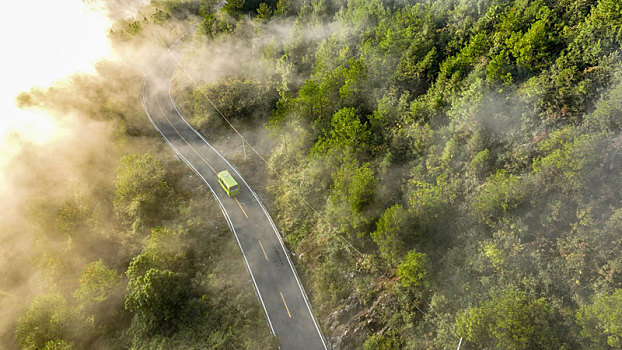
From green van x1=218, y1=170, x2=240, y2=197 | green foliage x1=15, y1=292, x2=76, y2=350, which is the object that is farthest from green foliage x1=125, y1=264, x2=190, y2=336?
green van x1=218, y1=170, x2=240, y2=197

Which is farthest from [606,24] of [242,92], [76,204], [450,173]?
[76,204]

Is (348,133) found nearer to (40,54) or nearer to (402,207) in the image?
(402,207)

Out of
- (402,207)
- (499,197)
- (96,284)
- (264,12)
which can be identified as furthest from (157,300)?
(264,12)

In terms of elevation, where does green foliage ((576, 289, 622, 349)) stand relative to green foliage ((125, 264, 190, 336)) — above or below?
above

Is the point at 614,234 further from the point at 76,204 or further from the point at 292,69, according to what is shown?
the point at 76,204

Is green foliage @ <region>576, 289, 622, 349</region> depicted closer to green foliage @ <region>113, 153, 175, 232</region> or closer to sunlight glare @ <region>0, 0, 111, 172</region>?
green foliage @ <region>113, 153, 175, 232</region>

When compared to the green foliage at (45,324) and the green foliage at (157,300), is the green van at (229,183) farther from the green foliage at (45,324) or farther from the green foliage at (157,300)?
the green foliage at (45,324)
